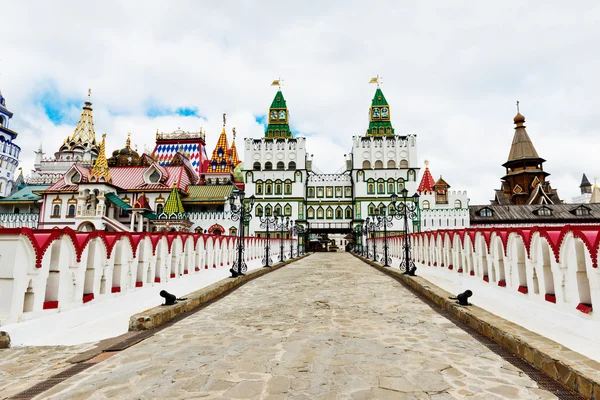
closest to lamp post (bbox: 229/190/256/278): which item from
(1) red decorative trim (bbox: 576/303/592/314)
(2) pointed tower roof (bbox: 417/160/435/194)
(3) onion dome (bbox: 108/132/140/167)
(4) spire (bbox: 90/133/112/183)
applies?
(1) red decorative trim (bbox: 576/303/592/314)

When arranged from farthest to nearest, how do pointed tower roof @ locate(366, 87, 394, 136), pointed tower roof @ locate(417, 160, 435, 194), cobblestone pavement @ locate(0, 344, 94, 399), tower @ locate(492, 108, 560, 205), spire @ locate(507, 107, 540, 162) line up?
spire @ locate(507, 107, 540, 162) → tower @ locate(492, 108, 560, 205) → pointed tower roof @ locate(366, 87, 394, 136) → pointed tower roof @ locate(417, 160, 435, 194) → cobblestone pavement @ locate(0, 344, 94, 399)

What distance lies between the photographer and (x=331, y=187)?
Result: 161 feet

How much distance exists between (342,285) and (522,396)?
24.0ft

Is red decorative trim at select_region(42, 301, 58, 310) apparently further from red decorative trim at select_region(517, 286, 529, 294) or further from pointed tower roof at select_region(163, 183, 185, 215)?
pointed tower roof at select_region(163, 183, 185, 215)

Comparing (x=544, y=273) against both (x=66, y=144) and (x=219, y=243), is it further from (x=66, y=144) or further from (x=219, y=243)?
(x=66, y=144)

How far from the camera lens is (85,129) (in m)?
57.6

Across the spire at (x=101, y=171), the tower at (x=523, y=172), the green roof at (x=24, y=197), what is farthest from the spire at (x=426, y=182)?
the green roof at (x=24, y=197)

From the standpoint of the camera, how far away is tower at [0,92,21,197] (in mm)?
46125

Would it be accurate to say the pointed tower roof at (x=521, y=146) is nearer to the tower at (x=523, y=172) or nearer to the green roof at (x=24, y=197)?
the tower at (x=523, y=172)

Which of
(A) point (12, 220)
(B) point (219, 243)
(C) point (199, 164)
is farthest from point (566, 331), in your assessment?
(C) point (199, 164)

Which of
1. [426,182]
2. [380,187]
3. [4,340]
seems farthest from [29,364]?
[426,182]

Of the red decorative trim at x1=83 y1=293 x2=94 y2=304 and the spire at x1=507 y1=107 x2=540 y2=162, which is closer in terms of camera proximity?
the red decorative trim at x1=83 y1=293 x2=94 y2=304

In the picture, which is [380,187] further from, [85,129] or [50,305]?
[85,129]

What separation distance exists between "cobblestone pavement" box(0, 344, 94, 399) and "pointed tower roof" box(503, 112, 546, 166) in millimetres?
64669
